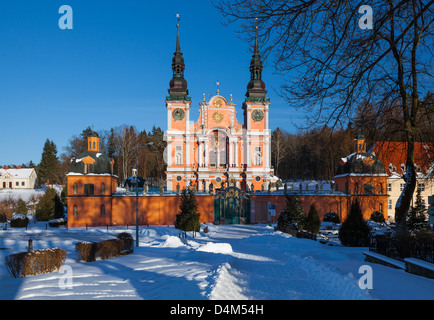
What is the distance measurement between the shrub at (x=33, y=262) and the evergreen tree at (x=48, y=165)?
87.9 metres

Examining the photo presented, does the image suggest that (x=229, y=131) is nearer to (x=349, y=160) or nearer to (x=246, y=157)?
(x=246, y=157)

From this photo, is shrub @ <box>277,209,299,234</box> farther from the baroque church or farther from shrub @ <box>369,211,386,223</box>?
the baroque church

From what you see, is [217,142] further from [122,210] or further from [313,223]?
[313,223]

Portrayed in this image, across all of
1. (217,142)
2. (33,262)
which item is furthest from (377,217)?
(33,262)

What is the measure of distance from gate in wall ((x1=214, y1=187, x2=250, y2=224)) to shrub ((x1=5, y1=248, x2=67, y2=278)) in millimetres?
31754

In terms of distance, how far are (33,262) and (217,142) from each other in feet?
149

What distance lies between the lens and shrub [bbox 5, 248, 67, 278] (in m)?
11.7

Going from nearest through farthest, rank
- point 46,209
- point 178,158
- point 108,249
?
1. point 108,249
2. point 46,209
3. point 178,158

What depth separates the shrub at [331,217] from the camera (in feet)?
135

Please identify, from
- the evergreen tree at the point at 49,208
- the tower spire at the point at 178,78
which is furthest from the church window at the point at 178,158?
the evergreen tree at the point at 49,208

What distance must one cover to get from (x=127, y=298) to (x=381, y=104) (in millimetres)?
10083

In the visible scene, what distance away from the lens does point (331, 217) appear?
41.2 m

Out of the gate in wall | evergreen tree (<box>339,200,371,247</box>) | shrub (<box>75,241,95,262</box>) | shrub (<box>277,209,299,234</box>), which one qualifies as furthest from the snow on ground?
the gate in wall

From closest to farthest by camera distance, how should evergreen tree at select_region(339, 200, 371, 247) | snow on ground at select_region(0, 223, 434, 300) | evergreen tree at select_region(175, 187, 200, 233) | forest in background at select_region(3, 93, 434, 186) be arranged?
snow on ground at select_region(0, 223, 434, 300)
evergreen tree at select_region(339, 200, 371, 247)
evergreen tree at select_region(175, 187, 200, 233)
forest in background at select_region(3, 93, 434, 186)
